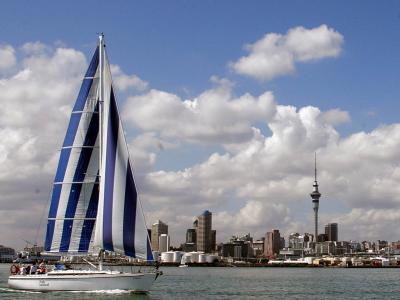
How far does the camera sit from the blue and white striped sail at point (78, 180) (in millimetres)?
49531

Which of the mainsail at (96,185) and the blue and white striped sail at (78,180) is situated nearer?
the mainsail at (96,185)

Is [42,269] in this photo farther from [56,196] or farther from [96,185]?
[96,185]

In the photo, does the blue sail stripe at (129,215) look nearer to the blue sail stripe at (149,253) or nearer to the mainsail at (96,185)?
the mainsail at (96,185)

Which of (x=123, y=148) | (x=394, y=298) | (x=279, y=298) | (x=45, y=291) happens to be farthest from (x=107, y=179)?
(x=394, y=298)

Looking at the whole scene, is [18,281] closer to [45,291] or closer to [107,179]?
[45,291]

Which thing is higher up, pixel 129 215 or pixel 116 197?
pixel 116 197

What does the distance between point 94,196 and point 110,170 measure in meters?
2.70

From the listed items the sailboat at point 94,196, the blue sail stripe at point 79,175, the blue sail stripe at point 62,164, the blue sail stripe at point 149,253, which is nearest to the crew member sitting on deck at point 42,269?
the sailboat at point 94,196

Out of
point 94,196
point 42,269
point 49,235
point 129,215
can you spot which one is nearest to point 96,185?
point 94,196

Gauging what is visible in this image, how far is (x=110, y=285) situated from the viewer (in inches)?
1793

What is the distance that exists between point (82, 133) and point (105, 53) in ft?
21.6

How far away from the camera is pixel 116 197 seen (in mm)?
48500

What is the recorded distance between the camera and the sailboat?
4784 cm

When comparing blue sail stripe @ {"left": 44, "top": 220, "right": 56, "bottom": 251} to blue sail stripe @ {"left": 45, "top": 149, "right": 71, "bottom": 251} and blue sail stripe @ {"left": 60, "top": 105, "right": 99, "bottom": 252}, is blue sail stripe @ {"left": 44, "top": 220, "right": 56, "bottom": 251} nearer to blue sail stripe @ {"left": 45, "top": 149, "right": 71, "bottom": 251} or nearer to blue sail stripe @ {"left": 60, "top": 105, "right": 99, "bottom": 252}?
blue sail stripe @ {"left": 45, "top": 149, "right": 71, "bottom": 251}
